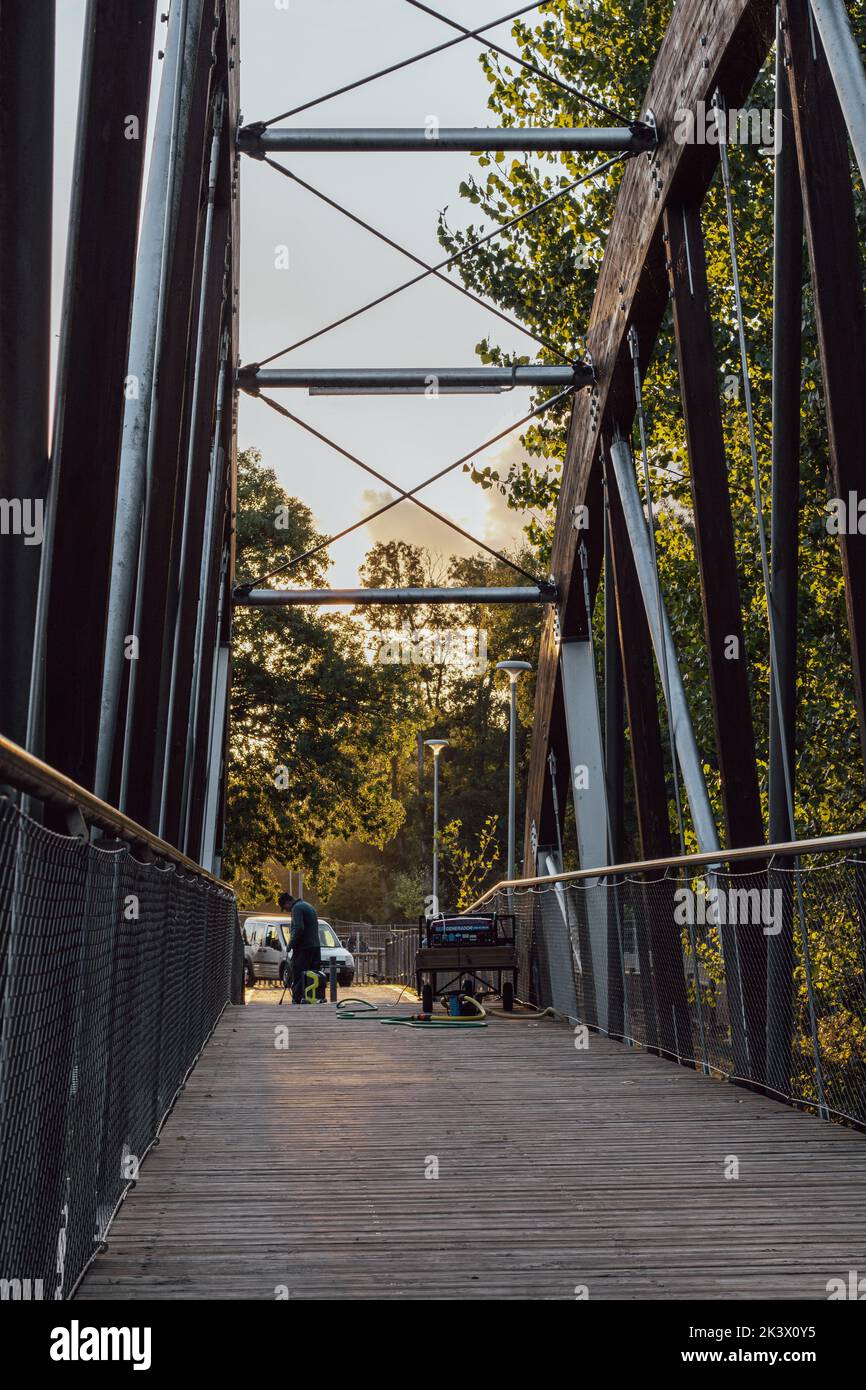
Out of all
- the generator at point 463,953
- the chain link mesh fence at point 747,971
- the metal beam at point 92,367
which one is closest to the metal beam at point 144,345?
the metal beam at point 92,367

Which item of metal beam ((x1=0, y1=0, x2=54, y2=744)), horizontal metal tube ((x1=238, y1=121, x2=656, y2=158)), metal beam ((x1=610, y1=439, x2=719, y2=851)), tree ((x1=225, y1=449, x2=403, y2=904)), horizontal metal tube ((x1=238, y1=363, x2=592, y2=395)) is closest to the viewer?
metal beam ((x1=0, y1=0, x2=54, y2=744))

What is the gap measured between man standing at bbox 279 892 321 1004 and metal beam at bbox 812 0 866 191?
459 inches

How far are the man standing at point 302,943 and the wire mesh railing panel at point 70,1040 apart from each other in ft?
34.5

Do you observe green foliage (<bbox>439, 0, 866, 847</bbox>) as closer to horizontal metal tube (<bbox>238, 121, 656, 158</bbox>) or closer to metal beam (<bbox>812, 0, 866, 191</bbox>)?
horizontal metal tube (<bbox>238, 121, 656, 158</bbox>)

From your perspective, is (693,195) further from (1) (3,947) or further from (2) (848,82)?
(1) (3,947)

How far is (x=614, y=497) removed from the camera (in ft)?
42.8

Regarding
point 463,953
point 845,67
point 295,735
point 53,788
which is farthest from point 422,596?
point 295,735

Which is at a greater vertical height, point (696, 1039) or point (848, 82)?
point (848, 82)

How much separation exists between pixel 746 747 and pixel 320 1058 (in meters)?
3.47

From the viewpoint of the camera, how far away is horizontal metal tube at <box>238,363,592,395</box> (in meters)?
14.2

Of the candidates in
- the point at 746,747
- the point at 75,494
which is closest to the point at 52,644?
the point at 75,494

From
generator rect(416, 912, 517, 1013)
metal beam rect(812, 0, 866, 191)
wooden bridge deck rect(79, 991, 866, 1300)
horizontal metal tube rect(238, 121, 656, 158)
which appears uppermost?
horizontal metal tube rect(238, 121, 656, 158)

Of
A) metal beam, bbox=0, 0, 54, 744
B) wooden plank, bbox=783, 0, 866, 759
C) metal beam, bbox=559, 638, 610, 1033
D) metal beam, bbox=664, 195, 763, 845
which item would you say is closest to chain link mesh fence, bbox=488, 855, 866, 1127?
metal beam, bbox=664, 195, 763, 845

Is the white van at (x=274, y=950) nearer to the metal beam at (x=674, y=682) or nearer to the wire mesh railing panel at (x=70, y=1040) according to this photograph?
the metal beam at (x=674, y=682)
